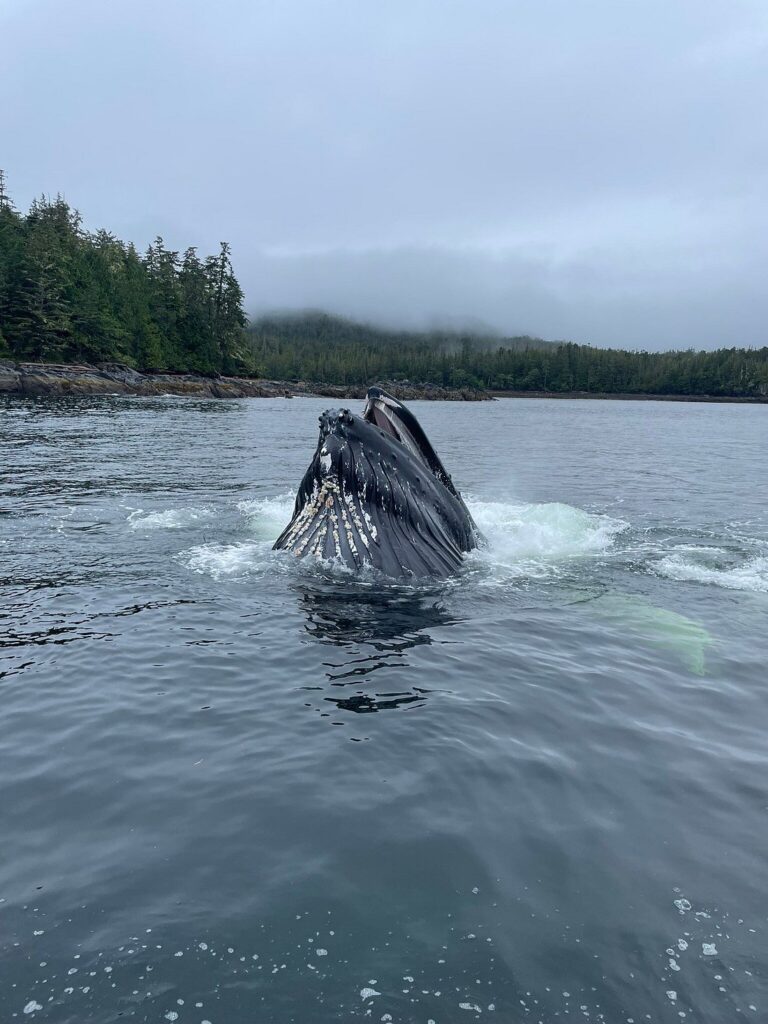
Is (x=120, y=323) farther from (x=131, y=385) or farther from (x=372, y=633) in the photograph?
(x=372, y=633)

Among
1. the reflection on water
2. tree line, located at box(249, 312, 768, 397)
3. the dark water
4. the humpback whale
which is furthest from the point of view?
tree line, located at box(249, 312, 768, 397)

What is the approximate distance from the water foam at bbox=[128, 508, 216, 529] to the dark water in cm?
169

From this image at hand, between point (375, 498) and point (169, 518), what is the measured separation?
6.04m

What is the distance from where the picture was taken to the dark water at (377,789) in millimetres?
3633

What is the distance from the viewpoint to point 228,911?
405 centimetres

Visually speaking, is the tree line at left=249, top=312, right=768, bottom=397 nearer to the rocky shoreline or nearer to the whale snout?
the rocky shoreline

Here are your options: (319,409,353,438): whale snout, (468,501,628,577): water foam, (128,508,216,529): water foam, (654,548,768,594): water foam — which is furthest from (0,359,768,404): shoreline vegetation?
(319,409,353,438): whale snout

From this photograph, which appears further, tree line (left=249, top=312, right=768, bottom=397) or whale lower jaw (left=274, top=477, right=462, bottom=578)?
tree line (left=249, top=312, right=768, bottom=397)

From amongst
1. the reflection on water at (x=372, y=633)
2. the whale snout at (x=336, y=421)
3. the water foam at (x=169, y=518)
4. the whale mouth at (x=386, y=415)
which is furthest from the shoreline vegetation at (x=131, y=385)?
the reflection on water at (x=372, y=633)

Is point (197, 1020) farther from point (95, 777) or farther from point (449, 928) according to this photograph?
point (95, 777)

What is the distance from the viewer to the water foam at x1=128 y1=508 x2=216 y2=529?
14164mm

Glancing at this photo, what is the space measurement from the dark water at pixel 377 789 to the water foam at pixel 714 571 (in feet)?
0.26

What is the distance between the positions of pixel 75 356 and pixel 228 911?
85193 mm

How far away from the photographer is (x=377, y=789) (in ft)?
17.5
